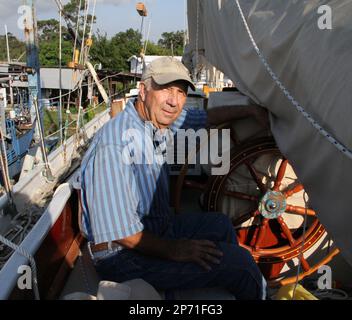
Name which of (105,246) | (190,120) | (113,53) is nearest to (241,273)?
(105,246)

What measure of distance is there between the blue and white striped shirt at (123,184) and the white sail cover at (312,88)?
22.4 inches

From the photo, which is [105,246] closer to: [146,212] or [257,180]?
[146,212]

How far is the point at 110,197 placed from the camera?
152 cm

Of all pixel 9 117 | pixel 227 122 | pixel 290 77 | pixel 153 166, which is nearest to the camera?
pixel 290 77

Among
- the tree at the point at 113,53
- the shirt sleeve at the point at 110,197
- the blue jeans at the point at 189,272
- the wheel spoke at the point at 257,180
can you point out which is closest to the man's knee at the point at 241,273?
the blue jeans at the point at 189,272

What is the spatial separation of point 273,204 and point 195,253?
0.87 m

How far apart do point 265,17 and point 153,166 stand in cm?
85

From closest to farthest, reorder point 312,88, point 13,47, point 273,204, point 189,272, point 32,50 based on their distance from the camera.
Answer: point 312,88, point 189,272, point 273,204, point 32,50, point 13,47

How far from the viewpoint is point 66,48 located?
37.1 m

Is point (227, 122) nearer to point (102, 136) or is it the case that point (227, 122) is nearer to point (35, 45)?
point (102, 136)

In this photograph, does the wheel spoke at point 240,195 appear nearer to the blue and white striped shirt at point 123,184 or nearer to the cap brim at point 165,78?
the blue and white striped shirt at point 123,184

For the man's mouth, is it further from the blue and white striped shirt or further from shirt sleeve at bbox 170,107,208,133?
shirt sleeve at bbox 170,107,208,133

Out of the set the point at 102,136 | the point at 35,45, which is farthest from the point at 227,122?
the point at 35,45

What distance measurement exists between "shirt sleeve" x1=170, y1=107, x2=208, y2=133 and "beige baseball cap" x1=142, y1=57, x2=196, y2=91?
25.4 inches
